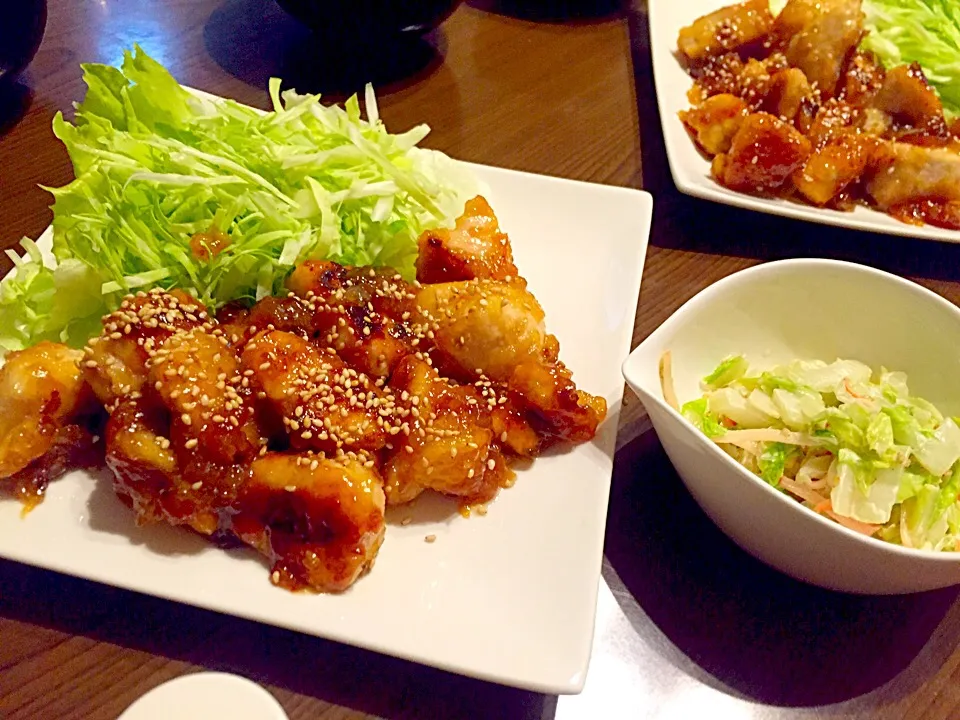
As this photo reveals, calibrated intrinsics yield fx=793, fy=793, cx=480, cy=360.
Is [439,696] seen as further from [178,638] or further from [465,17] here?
[465,17]

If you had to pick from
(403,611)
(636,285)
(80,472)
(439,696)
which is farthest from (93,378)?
(636,285)

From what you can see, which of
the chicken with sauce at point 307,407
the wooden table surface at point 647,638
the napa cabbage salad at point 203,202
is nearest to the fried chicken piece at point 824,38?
the wooden table surface at point 647,638

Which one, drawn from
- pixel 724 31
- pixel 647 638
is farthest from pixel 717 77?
pixel 647 638

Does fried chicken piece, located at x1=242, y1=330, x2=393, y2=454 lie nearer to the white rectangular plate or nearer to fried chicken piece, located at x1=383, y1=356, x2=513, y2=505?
fried chicken piece, located at x1=383, y1=356, x2=513, y2=505

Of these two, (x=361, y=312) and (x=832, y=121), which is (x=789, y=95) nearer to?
(x=832, y=121)

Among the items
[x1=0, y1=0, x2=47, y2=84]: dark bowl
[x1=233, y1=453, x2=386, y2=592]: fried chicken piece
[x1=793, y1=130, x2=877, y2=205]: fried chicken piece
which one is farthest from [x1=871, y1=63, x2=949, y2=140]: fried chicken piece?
[x1=0, y1=0, x2=47, y2=84]: dark bowl

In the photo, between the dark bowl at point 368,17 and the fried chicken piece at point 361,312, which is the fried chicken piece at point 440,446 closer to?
the fried chicken piece at point 361,312
